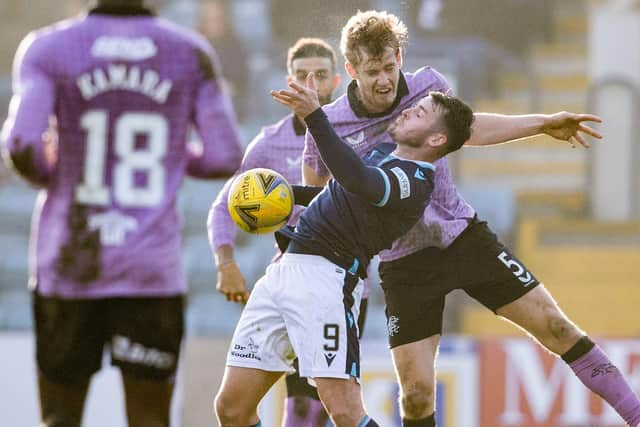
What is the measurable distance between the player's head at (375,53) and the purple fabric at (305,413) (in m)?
1.33

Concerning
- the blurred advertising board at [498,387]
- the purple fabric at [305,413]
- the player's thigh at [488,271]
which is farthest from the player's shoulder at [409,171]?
the blurred advertising board at [498,387]

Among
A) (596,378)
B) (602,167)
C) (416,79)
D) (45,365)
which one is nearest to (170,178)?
(45,365)

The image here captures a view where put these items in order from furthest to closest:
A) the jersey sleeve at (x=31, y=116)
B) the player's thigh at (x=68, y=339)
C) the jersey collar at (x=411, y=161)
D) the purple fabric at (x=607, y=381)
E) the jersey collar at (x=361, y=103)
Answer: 1. the purple fabric at (x=607, y=381)
2. the jersey collar at (x=361, y=103)
3. the jersey collar at (x=411, y=161)
4. the player's thigh at (x=68, y=339)
5. the jersey sleeve at (x=31, y=116)

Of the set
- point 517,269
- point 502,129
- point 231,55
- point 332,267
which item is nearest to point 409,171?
point 332,267

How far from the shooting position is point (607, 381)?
18.0 feet

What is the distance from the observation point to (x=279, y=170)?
19.5ft

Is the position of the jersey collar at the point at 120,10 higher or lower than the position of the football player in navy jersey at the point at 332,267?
higher

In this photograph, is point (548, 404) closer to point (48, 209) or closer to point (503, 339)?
point (503, 339)

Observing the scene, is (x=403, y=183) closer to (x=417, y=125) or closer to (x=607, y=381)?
(x=417, y=125)

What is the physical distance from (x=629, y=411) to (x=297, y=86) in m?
1.91

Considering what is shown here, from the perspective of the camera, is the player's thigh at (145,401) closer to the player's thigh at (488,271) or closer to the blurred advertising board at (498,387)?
the player's thigh at (488,271)

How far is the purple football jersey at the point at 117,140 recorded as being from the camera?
4.35 meters

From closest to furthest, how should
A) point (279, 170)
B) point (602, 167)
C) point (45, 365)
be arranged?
point (45, 365) < point (279, 170) < point (602, 167)

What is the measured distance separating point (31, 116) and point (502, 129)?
1878 mm
